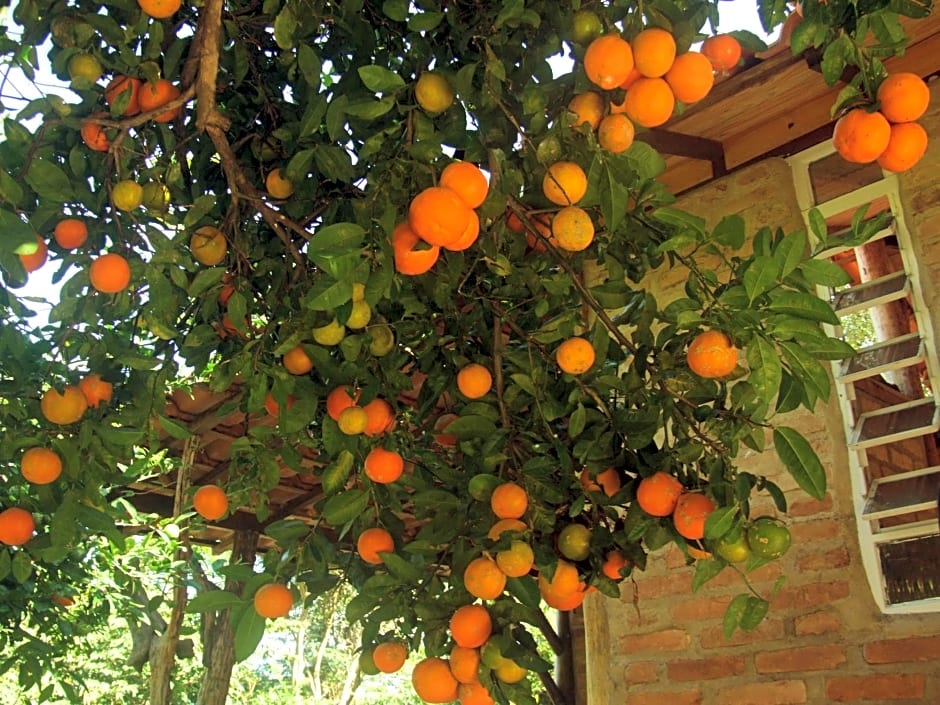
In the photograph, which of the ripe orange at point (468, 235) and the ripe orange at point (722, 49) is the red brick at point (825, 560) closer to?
the ripe orange at point (722, 49)

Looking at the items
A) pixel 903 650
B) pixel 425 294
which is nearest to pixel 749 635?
pixel 903 650

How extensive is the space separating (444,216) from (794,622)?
5.37 ft

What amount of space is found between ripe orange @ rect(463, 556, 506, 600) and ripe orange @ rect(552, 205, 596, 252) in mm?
495

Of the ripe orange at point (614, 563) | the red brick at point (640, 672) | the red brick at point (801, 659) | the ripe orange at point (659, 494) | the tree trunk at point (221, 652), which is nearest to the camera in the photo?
the ripe orange at point (659, 494)

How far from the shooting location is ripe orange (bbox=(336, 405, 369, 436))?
140cm

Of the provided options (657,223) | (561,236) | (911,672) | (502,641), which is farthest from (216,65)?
(911,672)

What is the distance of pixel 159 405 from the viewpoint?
1.48 m

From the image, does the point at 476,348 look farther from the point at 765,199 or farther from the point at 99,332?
the point at 765,199

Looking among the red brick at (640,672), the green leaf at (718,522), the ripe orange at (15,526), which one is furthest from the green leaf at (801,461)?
the red brick at (640,672)

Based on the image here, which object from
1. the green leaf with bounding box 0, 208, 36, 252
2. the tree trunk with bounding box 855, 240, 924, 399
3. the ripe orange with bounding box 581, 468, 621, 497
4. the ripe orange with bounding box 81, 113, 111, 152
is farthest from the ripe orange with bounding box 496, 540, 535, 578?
the tree trunk with bounding box 855, 240, 924, 399

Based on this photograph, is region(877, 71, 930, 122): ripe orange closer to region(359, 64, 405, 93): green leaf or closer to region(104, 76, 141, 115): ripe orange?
region(359, 64, 405, 93): green leaf

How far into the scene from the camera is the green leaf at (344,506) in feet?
4.68

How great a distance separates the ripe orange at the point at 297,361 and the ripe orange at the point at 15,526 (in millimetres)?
585

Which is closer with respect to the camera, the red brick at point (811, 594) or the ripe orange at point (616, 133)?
the ripe orange at point (616, 133)
